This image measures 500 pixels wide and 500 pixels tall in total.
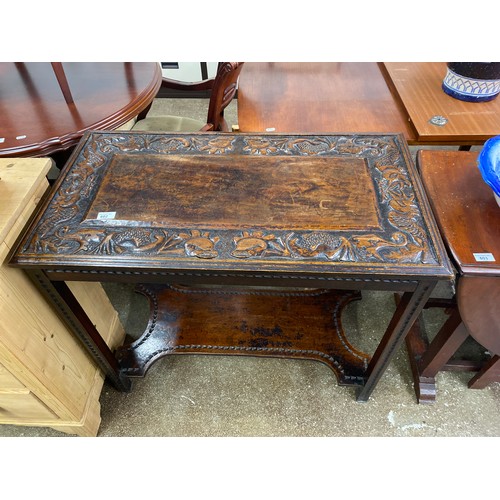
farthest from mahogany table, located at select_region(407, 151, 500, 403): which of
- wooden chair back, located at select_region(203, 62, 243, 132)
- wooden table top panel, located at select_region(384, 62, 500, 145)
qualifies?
wooden chair back, located at select_region(203, 62, 243, 132)

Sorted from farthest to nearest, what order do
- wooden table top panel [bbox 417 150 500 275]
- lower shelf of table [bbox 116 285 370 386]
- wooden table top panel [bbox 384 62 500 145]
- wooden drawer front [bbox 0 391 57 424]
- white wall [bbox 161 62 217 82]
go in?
white wall [bbox 161 62 217 82]
wooden table top panel [bbox 384 62 500 145]
lower shelf of table [bbox 116 285 370 386]
wooden drawer front [bbox 0 391 57 424]
wooden table top panel [bbox 417 150 500 275]

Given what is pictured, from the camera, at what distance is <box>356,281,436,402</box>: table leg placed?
0.89 meters

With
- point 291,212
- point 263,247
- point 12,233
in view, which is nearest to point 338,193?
point 291,212

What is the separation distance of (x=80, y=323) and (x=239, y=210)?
23.7 inches

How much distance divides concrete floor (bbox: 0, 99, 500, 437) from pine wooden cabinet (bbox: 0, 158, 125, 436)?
202mm

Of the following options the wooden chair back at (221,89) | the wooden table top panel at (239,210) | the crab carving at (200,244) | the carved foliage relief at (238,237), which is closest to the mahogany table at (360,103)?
the wooden chair back at (221,89)

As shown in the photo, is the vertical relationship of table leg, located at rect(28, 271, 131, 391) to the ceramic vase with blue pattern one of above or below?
below

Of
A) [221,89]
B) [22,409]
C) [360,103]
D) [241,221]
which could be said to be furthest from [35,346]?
[360,103]

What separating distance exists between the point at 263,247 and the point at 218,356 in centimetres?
84

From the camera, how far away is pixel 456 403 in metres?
1.39

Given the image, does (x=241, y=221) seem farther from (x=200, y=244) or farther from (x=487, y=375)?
(x=487, y=375)

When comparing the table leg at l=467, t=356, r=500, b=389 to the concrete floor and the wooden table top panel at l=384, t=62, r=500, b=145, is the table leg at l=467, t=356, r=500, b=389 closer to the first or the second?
the concrete floor

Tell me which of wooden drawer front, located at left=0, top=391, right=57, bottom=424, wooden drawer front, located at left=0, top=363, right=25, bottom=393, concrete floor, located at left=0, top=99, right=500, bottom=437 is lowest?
concrete floor, located at left=0, top=99, right=500, bottom=437

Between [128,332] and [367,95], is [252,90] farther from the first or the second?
[128,332]
